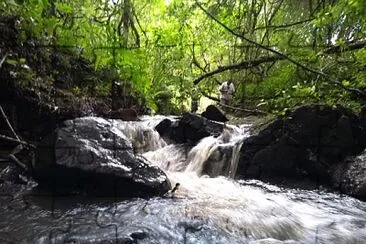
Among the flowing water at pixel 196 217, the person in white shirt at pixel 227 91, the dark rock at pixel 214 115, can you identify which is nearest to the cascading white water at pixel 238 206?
the flowing water at pixel 196 217

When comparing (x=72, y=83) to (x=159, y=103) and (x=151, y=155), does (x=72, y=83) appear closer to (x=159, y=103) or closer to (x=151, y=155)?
(x=151, y=155)

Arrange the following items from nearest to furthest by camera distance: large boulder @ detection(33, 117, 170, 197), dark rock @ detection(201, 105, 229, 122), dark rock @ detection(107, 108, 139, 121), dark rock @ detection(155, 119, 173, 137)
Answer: large boulder @ detection(33, 117, 170, 197) → dark rock @ detection(107, 108, 139, 121) → dark rock @ detection(155, 119, 173, 137) → dark rock @ detection(201, 105, 229, 122)

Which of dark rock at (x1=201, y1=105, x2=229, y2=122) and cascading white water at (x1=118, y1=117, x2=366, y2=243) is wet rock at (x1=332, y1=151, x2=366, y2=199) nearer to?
cascading white water at (x1=118, y1=117, x2=366, y2=243)

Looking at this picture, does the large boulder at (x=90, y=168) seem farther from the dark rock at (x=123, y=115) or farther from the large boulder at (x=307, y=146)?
the dark rock at (x=123, y=115)

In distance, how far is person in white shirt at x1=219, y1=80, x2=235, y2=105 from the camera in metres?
9.27

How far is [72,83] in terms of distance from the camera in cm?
581

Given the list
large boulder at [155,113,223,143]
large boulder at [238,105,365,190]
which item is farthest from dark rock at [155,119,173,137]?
large boulder at [238,105,365,190]

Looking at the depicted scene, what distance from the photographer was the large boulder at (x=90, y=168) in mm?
3463

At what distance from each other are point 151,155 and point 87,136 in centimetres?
216

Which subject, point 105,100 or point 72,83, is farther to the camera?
point 105,100

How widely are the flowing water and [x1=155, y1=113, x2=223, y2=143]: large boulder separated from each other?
5.06 ft

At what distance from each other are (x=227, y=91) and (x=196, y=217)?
6.59 m

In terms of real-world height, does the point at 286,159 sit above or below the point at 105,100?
below

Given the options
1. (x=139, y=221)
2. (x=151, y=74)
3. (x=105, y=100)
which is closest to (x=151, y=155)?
(x=105, y=100)
